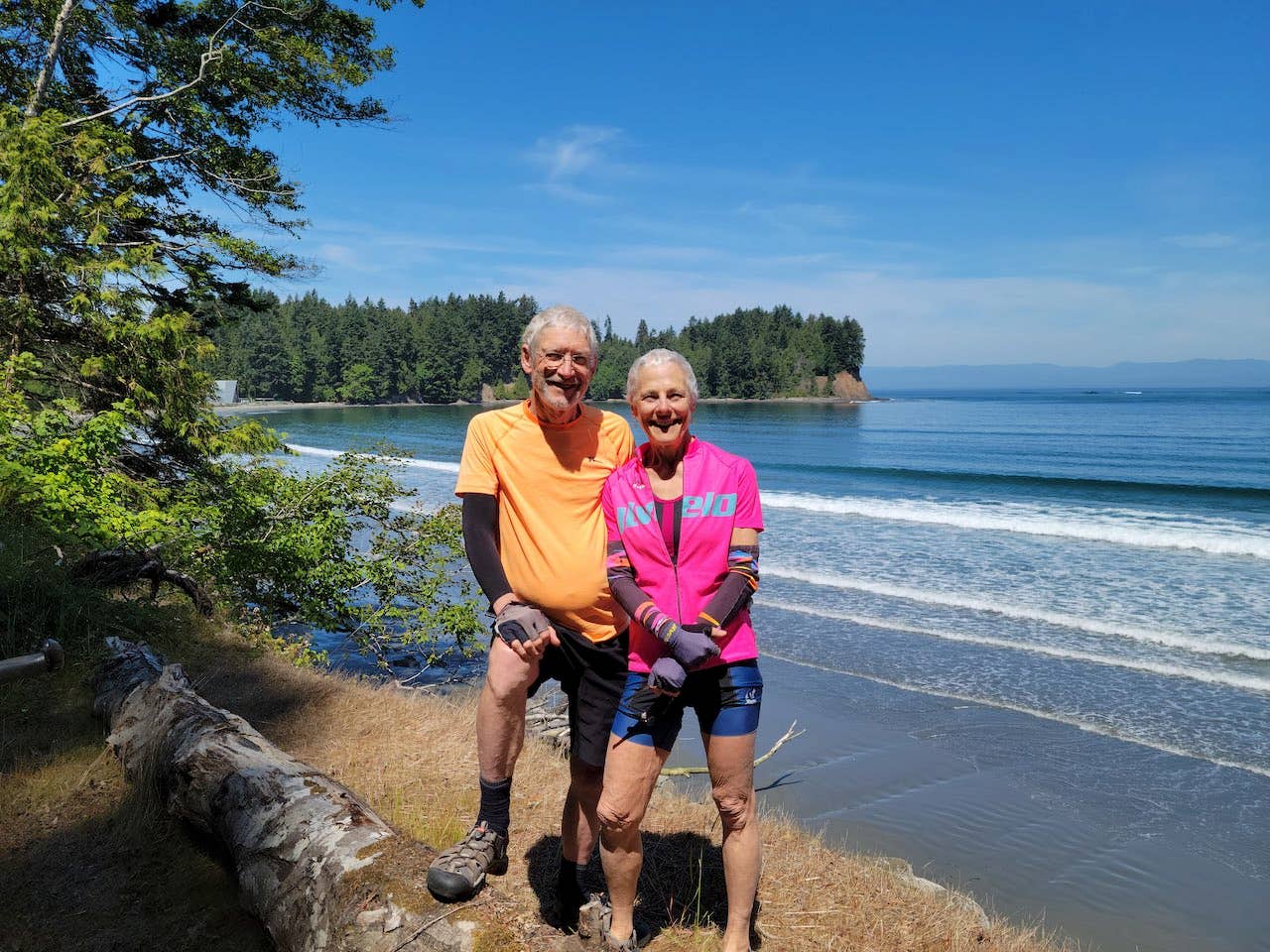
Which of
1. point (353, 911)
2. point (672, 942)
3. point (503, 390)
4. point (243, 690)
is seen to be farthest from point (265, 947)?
point (503, 390)

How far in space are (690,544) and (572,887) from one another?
1430mm

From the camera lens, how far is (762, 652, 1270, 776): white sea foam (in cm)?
786

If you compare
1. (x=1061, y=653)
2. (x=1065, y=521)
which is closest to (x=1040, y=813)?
(x=1061, y=653)

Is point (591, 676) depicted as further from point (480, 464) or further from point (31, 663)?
point (31, 663)

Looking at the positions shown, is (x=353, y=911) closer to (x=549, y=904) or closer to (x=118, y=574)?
(x=549, y=904)

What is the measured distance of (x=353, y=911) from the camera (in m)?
2.73

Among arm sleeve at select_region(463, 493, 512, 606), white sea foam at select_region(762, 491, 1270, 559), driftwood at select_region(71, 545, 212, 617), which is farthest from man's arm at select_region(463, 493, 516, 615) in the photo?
white sea foam at select_region(762, 491, 1270, 559)

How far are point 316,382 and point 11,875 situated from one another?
12260 cm

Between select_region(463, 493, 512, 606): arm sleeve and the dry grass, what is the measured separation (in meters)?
1.12

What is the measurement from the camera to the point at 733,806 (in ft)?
9.07

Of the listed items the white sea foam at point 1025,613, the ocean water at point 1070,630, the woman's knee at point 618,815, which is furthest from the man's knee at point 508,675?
the white sea foam at point 1025,613

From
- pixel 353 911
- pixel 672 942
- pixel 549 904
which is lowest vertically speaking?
pixel 672 942

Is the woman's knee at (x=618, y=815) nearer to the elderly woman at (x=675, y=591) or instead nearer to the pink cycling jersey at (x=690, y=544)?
the elderly woman at (x=675, y=591)

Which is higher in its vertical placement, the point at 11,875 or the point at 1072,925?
the point at 11,875
